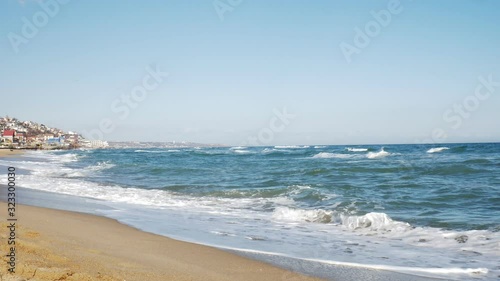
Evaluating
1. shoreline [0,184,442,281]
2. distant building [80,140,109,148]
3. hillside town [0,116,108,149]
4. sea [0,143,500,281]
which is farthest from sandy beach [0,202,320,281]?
distant building [80,140,109,148]

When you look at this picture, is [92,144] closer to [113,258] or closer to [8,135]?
[8,135]

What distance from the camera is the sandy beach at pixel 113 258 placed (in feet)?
14.5

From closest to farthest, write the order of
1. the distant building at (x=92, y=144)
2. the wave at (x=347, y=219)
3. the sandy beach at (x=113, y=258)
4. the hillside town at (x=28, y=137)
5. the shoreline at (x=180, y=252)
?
1. the sandy beach at (x=113, y=258)
2. the shoreline at (x=180, y=252)
3. the wave at (x=347, y=219)
4. the hillside town at (x=28, y=137)
5. the distant building at (x=92, y=144)

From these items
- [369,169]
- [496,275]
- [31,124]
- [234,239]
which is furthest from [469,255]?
[31,124]

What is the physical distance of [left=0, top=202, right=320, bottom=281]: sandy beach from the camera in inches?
175

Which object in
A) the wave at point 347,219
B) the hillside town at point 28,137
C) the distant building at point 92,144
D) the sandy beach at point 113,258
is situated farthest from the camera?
the distant building at point 92,144

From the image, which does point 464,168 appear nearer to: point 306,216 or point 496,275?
point 306,216

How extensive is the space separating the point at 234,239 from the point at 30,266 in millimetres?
3891

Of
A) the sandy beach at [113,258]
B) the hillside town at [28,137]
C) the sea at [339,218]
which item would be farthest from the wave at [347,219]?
the hillside town at [28,137]

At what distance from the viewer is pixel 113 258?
542cm

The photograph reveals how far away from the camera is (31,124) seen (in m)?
157

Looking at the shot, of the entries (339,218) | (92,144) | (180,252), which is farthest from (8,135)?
(180,252)

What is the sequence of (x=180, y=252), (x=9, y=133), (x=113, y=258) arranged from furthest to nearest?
1. (x=9, y=133)
2. (x=180, y=252)
3. (x=113, y=258)

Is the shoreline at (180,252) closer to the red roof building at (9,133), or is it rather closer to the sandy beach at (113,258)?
the sandy beach at (113,258)
